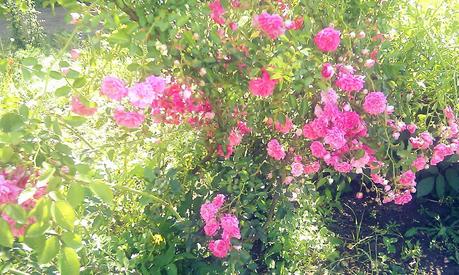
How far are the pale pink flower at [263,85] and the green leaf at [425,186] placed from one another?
113cm

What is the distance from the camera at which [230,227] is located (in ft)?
6.48

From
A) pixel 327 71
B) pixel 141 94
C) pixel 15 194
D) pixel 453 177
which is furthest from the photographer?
pixel 453 177

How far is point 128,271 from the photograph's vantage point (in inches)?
75.4

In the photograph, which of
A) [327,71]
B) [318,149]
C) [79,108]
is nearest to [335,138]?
[318,149]

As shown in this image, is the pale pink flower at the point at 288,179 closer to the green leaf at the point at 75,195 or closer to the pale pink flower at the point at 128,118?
the pale pink flower at the point at 128,118

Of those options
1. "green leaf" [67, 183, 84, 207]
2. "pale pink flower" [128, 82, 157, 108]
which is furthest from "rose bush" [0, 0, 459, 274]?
"green leaf" [67, 183, 84, 207]

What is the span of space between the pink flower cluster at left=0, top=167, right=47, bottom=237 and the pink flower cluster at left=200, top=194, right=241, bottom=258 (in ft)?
2.49

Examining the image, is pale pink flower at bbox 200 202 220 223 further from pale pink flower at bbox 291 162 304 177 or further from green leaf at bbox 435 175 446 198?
green leaf at bbox 435 175 446 198

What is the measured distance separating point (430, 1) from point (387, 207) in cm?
101

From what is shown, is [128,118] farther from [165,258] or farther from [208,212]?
[165,258]

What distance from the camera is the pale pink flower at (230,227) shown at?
6.48 feet

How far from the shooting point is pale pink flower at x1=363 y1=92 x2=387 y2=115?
2.03 meters

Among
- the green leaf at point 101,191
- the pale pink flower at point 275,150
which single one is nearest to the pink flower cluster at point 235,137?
the pale pink flower at point 275,150

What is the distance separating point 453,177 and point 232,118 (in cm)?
119
